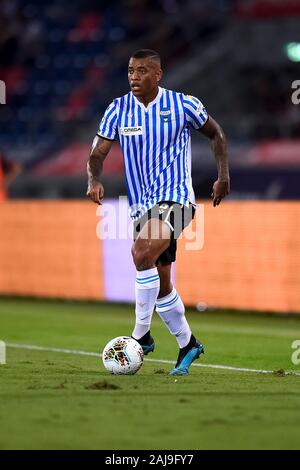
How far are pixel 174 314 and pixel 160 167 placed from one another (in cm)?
110

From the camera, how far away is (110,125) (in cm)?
931

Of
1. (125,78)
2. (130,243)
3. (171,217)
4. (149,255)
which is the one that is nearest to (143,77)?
(171,217)

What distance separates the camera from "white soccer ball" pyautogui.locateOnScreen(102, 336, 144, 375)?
8844mm

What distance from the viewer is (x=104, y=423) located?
6.55m

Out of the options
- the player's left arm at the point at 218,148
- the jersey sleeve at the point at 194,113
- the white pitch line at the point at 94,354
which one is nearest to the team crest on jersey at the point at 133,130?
the jersey sleeve at the point at 194,113

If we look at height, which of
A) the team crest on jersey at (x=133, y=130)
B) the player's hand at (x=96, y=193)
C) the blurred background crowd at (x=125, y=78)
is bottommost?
the player's hand at (x=96, y=193)

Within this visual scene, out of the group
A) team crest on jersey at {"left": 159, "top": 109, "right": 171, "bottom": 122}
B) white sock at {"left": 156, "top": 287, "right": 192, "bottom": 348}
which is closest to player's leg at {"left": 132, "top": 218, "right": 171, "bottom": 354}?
white sock at {"left": 156, "top": 287, "right": 192, "bottom": 348}

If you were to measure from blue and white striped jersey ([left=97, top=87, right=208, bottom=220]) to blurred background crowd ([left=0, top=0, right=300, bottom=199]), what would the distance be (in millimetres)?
13067

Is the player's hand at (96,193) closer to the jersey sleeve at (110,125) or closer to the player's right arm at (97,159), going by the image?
the player's right arm at (97,159)

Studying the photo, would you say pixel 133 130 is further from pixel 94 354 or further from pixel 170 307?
pixel 94 354

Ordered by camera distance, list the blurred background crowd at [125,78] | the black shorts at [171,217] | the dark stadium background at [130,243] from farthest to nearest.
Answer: the blurred background crowd at [125,78] < the black shorts at [171,217] < the dark stadium background at [130,243]

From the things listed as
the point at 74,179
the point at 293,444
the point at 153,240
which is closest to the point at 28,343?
the point at 153,240

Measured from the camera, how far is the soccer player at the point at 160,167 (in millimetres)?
9062

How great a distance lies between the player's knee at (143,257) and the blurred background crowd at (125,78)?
13484 mm
